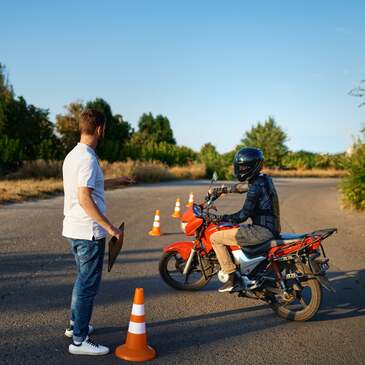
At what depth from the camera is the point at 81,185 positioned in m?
4.22

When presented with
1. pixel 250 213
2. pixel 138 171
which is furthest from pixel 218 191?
pixel 138 171

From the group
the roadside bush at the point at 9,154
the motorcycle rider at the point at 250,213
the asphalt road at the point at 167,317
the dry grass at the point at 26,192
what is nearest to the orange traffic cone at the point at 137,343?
the asphalt road at the point at 167,317

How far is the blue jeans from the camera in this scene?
439 centimetres

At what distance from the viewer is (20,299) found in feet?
19.7

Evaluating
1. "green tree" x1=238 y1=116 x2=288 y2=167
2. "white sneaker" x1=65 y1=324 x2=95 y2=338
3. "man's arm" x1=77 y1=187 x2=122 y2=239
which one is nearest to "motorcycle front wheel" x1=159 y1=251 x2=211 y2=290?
"white sneaker" x1=65 y1=324 x2=95 y2=338

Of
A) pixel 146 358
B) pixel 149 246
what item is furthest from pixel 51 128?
pixel 146 358

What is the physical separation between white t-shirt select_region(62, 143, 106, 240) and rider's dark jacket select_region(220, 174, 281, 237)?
6.10 ft

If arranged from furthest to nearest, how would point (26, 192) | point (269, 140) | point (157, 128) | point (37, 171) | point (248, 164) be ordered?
point (157, 128) → point (269, 140) → point (37, 171) → point (26, 192) → point (248, 164)

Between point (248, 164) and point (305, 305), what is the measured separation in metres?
1.74

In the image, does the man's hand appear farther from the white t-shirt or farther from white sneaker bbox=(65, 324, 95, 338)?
white sneaker bbox=(65, 324, 95, 338)

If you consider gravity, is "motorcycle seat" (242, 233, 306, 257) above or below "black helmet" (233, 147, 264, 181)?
below

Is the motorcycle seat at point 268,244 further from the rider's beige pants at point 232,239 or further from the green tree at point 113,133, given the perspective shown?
the green tree at point 113,133

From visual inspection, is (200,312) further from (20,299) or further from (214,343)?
(20,299)

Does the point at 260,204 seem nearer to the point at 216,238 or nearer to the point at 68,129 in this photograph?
the point at 216,238
